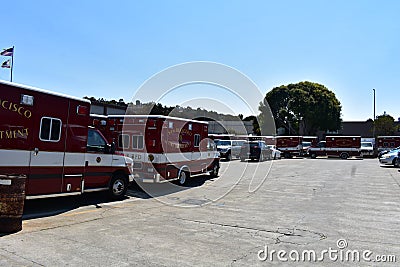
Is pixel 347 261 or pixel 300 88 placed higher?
pixel 300 88

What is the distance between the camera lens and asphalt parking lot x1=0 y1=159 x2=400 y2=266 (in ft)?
18.5

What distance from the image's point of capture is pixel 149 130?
501 inches

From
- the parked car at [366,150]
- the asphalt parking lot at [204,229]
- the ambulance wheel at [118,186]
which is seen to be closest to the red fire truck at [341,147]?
the parked car at [366,150]

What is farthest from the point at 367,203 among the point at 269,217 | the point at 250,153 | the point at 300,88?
the point at 300,88

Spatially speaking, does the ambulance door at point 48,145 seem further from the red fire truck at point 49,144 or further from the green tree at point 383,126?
the green tree at point 383,126

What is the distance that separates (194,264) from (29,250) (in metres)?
2.62

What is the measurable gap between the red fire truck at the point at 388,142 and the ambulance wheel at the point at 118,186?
39.1 meters

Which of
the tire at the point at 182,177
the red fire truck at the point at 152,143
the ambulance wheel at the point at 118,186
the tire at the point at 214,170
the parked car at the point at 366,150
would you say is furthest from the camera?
the parked car at the point at 366,150

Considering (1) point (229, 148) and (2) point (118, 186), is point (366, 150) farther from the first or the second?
(2) point (118, 186)

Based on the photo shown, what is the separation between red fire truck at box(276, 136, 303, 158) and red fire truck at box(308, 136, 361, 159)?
2491 mm

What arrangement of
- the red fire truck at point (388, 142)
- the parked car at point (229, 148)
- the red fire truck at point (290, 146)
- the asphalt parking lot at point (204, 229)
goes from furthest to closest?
1. the red fire truck at point (290, 146)
2. the red fire truck at point (388, 142)
3. the parked car at point (229, 148)
4. the asphalt parking lot at point (204, 229)

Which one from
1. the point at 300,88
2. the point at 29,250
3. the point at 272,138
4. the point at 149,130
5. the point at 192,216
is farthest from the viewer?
the point at 300,88

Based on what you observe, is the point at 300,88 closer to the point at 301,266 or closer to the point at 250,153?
the point at 250,153

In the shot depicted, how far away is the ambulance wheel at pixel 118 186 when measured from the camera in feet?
36.2
